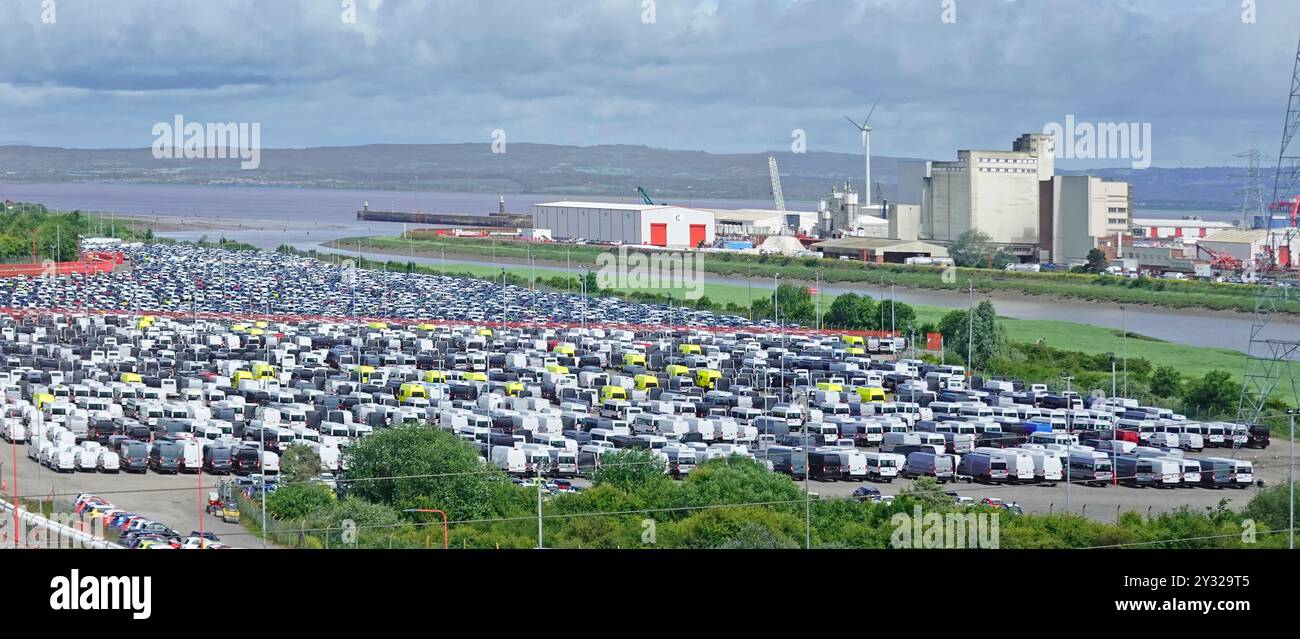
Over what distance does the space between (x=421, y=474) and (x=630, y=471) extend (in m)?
1.03

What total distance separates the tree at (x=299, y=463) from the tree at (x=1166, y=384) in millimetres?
6258

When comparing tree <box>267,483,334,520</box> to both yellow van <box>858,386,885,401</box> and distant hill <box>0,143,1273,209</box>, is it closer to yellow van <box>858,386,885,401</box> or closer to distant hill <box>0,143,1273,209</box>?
yellow van <box>858,386,885,401</box>

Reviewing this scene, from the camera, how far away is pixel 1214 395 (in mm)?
10094

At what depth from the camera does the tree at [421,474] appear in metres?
5.80

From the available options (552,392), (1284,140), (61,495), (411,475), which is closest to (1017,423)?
(1284,140)

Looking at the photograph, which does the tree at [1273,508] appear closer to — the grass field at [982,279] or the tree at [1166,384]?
the tree at [1166,384]

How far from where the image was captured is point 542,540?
5.24 meters

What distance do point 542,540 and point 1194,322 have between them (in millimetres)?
14631

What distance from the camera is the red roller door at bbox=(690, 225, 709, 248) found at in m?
30.3

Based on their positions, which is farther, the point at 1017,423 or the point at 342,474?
the point at 1017,423

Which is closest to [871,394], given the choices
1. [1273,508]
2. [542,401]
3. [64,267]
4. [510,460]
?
[542,401]

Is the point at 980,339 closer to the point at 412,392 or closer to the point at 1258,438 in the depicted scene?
the point at 1258,438

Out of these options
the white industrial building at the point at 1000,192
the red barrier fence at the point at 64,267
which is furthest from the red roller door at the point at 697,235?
the red barrier fence at the point at 64,267
